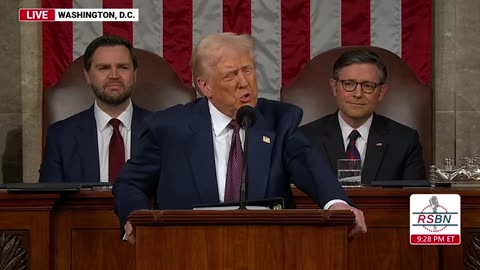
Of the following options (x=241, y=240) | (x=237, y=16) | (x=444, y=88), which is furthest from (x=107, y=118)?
(x=241, y=240)

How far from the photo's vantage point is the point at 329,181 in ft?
12.5

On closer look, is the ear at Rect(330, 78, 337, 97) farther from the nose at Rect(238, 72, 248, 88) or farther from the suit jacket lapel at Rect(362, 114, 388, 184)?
the nose at Rect(238, 72, 248, 88)

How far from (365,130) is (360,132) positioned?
31mm

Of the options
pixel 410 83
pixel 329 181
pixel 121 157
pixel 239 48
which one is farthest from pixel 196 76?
pixel 410 83

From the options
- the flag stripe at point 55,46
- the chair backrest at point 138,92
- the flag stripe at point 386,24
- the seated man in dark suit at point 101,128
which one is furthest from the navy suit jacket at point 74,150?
the flag stripe at point 386,24

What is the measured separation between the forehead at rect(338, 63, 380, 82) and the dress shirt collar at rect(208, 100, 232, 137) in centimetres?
159

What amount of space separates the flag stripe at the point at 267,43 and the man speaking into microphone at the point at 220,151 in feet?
9.19

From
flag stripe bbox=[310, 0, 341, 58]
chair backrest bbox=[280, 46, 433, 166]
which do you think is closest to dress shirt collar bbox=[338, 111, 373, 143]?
chair backrest bbox=[280, 46, 433, 166]

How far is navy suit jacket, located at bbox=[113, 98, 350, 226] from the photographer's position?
389 centimetres

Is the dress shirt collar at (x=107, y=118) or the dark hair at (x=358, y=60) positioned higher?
the dark hair at (x=358, y=60)

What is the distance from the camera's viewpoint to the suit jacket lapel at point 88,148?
5422 mm

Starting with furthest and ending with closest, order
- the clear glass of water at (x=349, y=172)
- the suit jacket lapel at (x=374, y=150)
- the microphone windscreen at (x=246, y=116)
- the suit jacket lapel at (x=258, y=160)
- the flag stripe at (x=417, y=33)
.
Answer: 1. the flag stripe at (x=417, y=33)
2. the suit jacket lapel at (x=374, y=150)
3. the clear glass of water at (x=349, y=172)
4. the suit jacket lapel at (x=258, y=160)
5. the microphone windscreen at (x=246, y=116)

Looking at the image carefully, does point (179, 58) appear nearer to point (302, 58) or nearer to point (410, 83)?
point (302, 58)

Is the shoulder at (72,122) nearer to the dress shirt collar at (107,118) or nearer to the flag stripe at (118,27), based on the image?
the dress shirt collar at (107,118)
